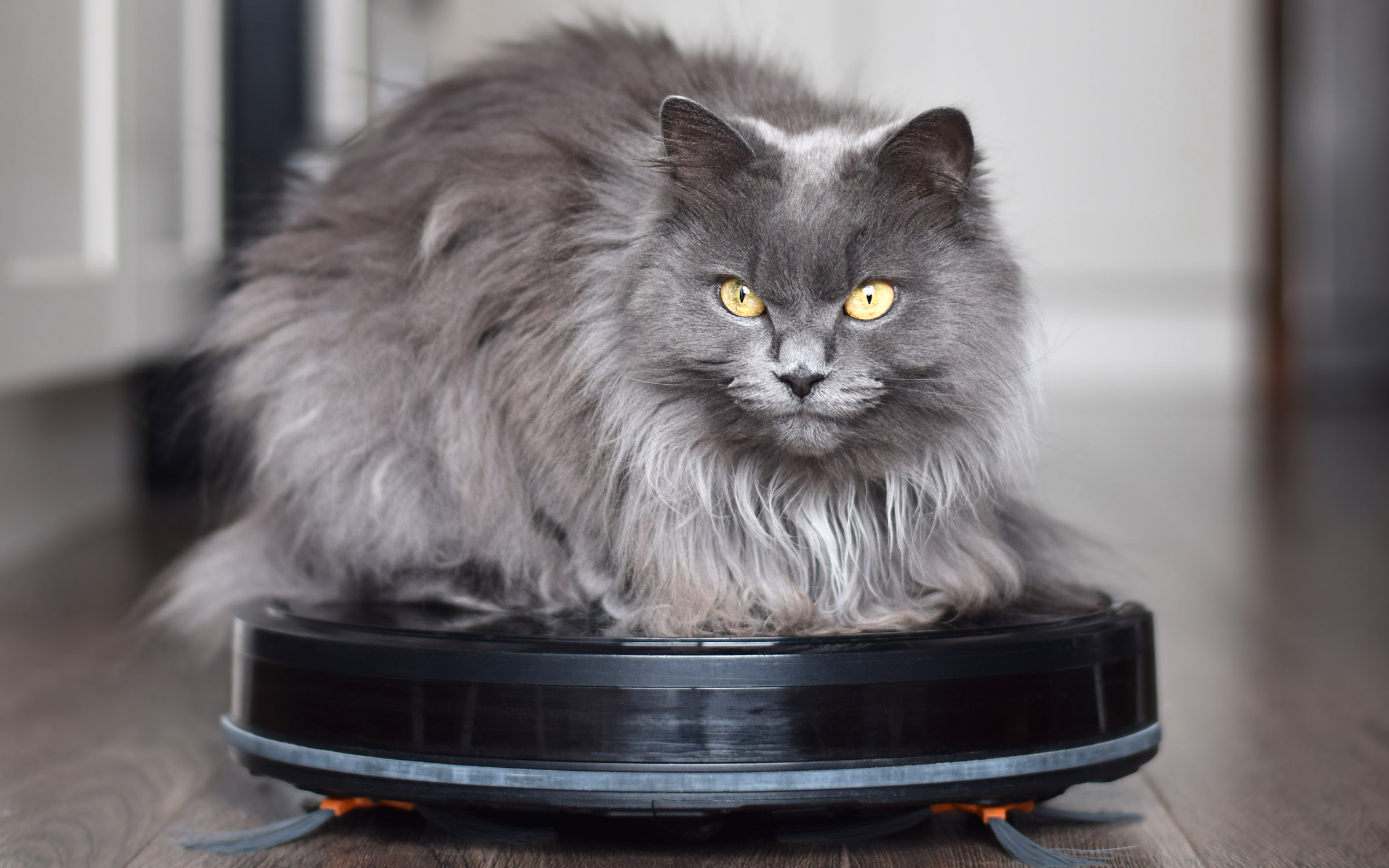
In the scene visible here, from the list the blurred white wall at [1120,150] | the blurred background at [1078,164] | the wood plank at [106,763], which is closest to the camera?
the wood plank at [106,763]

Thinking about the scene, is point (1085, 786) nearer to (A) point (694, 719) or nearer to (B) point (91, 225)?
(A) point (694, 719)

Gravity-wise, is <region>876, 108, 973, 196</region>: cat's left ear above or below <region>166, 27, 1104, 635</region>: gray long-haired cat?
above

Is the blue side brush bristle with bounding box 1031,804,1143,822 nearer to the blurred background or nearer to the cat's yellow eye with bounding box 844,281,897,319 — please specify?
the cat's yellow eye with bounding box 844,281,897,319

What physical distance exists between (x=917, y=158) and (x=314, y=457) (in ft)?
1.95

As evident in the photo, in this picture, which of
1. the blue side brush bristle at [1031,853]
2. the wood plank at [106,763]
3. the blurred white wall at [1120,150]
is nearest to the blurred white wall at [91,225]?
the wood plank at [106,763]

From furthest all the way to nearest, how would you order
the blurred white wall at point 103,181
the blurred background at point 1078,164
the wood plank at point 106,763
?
the blurred background at point 1078,164 < the blurred white wall at point 103,181 < the wood plank at point 106,763

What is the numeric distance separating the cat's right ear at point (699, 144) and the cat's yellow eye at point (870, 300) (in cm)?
13

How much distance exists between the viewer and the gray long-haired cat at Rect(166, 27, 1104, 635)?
3.14ft

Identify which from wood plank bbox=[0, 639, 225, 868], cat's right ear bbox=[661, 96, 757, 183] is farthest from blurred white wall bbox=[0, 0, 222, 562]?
cat's right ear bbox=[661, 96, 757, 183]

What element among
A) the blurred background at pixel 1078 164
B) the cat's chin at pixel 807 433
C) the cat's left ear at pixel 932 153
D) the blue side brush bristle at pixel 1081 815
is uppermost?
the blurred background at pixel 1078 164

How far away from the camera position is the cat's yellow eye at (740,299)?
0.95 meters

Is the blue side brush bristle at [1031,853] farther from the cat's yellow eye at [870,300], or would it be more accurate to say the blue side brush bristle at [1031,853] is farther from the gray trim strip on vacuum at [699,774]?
the cat's yellow eye at [870,300]

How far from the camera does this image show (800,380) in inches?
A: 36.0

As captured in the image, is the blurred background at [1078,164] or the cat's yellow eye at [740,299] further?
the blurred background at [1078,164]
